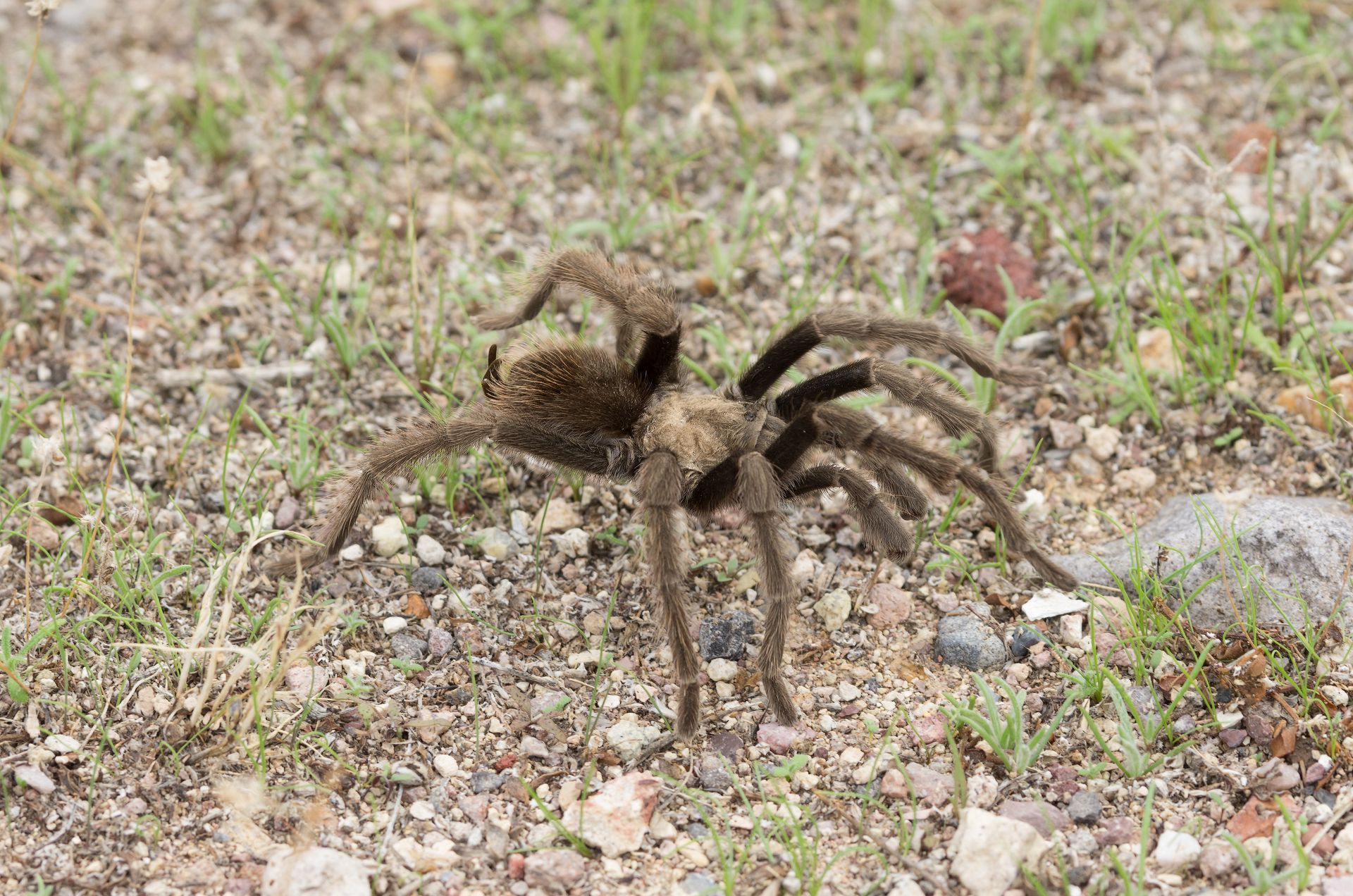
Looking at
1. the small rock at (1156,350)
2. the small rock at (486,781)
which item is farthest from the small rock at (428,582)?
the small rock at (1156,350)

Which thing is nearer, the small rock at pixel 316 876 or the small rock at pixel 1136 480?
the small rock at pixel 316 876

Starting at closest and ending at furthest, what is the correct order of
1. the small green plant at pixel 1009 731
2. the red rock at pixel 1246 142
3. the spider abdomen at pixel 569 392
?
→ the small green plant at pixel 1009 731
the spider abdomen at pixel 569 392
the red rock at pixel 1246 142

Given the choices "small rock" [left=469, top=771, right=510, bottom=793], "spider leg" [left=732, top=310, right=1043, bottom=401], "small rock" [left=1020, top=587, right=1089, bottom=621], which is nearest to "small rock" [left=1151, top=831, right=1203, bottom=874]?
"small rock" [left=1020, top=587, right=1089, bottom=621]

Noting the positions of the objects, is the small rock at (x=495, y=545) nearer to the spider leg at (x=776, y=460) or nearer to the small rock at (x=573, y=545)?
the small rock at (x=573, y=545)

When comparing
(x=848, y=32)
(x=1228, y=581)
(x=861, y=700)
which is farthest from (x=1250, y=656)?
(x=848, y=32)

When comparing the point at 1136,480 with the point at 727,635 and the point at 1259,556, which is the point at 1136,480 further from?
the point at 727,635

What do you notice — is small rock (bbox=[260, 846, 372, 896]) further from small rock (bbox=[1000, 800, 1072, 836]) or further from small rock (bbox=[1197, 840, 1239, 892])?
small rock (bbox=[1197, 840, 1239, 892])

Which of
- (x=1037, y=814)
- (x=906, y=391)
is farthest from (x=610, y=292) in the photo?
(x=1037, y=814)
